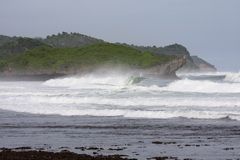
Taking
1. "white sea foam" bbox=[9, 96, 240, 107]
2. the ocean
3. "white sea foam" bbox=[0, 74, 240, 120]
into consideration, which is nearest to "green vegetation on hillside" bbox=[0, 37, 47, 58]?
"white sea foam" bbox=[0, 74, 240, 120]

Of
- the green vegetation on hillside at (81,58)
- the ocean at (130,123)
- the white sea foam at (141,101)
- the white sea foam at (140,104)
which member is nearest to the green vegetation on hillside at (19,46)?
the green vegetation on hillside at (81,58)

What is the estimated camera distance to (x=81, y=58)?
121 m

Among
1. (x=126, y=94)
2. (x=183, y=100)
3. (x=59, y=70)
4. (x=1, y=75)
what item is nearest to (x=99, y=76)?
(x=59, y=70)

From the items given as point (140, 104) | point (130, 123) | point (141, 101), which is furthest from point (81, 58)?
point (130, 123)

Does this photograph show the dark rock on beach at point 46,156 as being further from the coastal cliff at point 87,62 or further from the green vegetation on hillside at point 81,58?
the green vegetation on hillside at point 81,58

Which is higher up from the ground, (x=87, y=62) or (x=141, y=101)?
(x=87, y=62)

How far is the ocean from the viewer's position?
26.4 meters

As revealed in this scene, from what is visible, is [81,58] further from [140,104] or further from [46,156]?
[46,156]

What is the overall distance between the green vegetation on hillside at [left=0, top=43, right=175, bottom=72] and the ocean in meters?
52.9

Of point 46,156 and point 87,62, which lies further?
point 87,62

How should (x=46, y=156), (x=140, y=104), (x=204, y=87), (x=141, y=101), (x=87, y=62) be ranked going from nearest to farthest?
(x=46, y=156) → (x=140, y=104) → (x=141, y=101) → (x=204, y=87) → (x=87, y=62)

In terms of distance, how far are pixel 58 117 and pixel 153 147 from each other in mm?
15836

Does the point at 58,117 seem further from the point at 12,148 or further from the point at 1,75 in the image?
the point at 1,75

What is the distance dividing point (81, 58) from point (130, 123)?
279 ft
